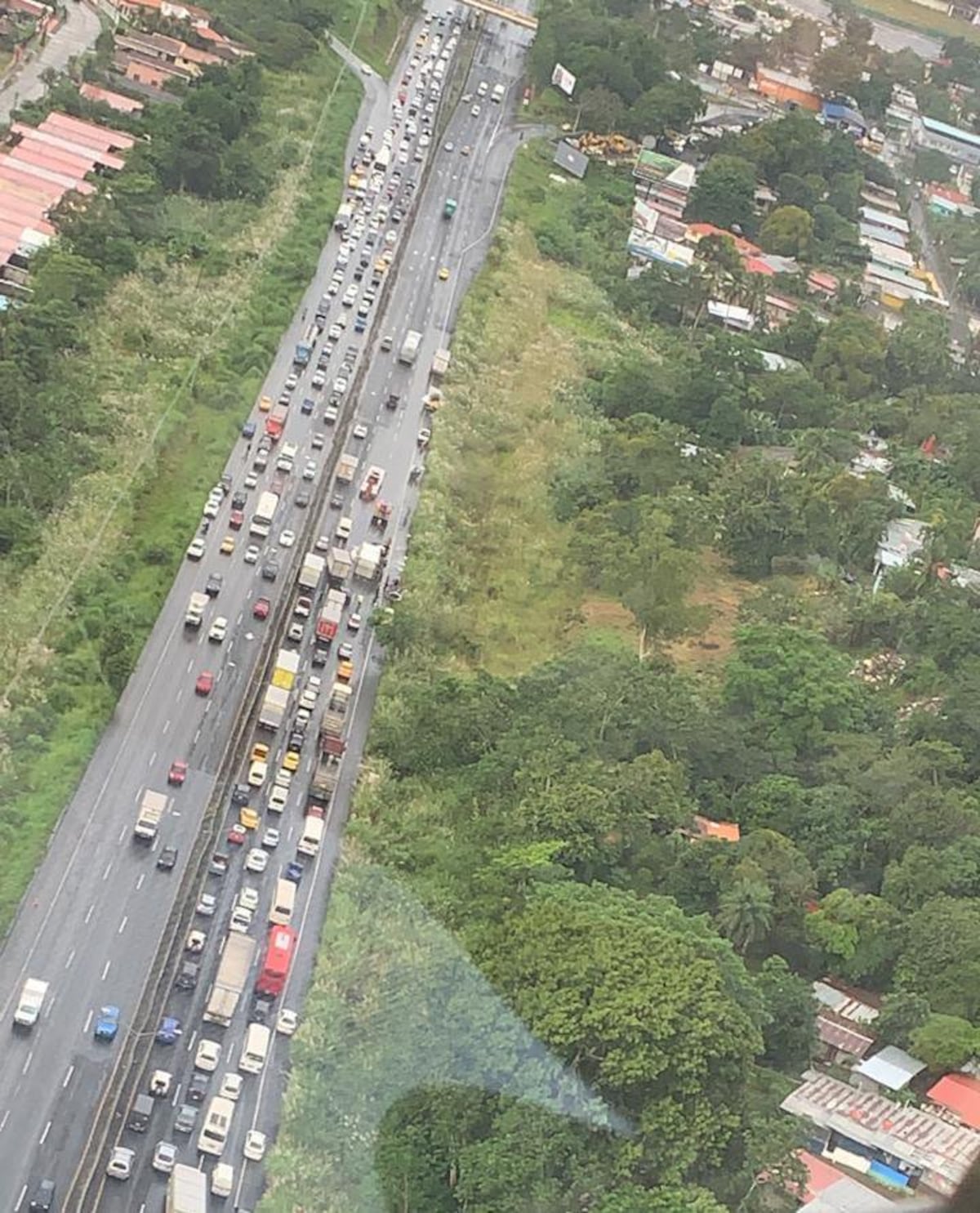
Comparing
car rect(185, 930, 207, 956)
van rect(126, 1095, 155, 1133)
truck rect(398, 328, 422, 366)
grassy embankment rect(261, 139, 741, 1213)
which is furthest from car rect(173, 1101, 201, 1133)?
truck rect(398, 328, 422, 366)

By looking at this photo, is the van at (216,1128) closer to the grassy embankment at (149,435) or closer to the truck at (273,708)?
the grassy embankment at (149,435)

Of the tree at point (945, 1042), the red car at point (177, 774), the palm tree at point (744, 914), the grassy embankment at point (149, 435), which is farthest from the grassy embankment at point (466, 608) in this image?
the tree at point (945, 1042)

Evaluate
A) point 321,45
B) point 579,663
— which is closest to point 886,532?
point 579,663

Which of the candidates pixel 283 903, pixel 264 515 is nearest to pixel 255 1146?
pixel 283 903

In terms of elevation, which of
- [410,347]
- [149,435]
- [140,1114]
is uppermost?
[410,347]

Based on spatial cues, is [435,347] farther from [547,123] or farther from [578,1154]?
[578,1154]

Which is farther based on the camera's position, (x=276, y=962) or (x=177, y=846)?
(x=177, y=846)

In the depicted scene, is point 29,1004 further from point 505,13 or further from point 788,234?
point 505,13
